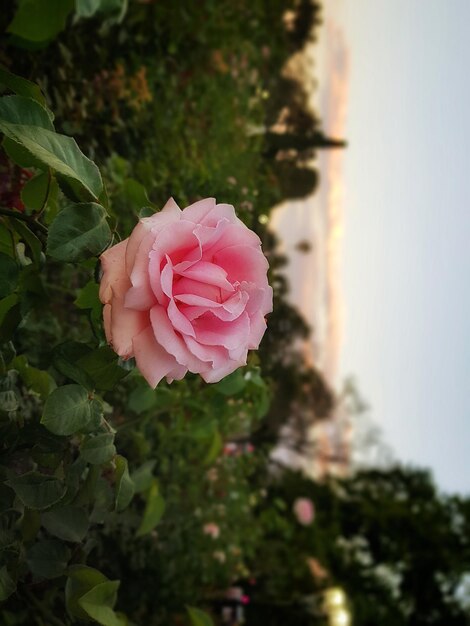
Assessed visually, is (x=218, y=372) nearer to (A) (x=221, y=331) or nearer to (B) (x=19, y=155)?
(A) (x=221, y=331)

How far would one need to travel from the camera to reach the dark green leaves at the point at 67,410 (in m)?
0.41

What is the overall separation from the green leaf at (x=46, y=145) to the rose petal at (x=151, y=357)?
110 mm

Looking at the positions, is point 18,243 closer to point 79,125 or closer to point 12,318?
point 12,318

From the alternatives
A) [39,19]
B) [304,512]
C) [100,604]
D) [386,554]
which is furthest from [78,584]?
[386,554]

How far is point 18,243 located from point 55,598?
33 cm

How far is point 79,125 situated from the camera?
0.79m

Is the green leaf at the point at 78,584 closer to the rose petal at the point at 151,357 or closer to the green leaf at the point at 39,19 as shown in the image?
the rose petal at the point at 151,357

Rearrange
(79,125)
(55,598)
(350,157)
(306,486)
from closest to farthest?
(55,598)
(79,125)
(350,157)
(306,486)

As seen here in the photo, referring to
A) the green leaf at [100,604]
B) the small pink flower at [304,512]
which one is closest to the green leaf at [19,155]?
the green leaf at [100,604]

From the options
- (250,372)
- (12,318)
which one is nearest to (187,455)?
(250,372)

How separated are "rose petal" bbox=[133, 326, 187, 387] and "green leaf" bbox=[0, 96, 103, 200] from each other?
110mm

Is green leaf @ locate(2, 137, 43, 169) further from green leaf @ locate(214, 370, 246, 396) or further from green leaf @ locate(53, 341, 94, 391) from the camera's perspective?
green leaf @ locate(214, 370, 246, 396)

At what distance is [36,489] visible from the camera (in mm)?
457

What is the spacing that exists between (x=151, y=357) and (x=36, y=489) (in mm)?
179
